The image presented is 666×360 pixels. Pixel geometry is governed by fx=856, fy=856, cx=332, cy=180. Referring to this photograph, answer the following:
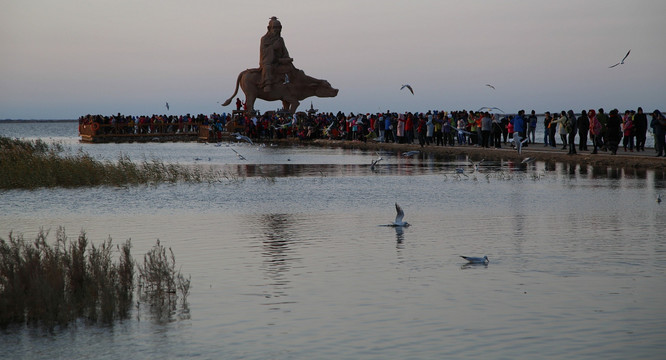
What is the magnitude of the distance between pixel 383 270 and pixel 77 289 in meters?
4.20

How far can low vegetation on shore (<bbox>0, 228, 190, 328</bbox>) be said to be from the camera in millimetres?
9273

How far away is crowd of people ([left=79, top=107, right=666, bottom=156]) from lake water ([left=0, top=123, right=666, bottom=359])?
8.81m

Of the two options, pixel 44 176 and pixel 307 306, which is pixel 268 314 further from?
pixel 44 176

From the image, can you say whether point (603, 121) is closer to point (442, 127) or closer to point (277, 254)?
point (442, 127)

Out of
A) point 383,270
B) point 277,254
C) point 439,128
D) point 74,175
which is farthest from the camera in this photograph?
point 439,128

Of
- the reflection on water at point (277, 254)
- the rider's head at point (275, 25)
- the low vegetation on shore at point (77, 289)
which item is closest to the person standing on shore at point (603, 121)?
the reflection on water at point (277, 254)

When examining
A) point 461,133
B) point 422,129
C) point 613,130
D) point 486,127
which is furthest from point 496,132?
point 613,130

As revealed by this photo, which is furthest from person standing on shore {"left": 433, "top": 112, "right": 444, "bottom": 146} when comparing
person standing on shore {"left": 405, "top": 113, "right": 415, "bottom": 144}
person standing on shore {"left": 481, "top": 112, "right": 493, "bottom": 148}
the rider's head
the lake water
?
the rider's head

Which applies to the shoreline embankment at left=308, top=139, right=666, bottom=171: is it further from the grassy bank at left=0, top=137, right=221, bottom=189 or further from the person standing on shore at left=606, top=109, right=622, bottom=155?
the grassy bank at left=0, top=137, right=221, bottom=189

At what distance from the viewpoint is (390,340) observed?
8.52m

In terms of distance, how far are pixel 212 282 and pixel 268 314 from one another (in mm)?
1954

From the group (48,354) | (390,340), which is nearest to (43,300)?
(48,354)

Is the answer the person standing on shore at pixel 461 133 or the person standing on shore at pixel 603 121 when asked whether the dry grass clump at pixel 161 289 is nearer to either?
the person standing on shore at pixel 603 121

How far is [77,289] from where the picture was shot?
33.2 ft
